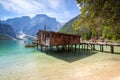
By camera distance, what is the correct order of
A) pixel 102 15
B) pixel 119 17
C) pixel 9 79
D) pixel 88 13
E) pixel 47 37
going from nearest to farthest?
pixel 119 17 → pixel 102 15 → pixel 88 13 → pixel 9 79 → pixel 47 37

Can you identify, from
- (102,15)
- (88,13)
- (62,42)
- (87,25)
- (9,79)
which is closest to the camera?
(102,15)

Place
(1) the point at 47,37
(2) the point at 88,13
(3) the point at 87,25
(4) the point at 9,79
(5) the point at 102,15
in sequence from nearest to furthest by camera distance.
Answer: (5) the point at 102,15
(2) the point at 88,13
(3) the point at 87,25
(4) the point at 9,79
(1) the point at 47,37

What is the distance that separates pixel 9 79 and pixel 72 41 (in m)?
29.5

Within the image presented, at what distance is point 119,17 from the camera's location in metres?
7.64

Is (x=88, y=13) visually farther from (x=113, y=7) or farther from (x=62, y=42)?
(x=62, y=42)

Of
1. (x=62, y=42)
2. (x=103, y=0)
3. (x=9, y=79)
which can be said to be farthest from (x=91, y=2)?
(x=62, y=42)

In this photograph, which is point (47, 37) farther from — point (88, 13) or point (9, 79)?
point (88, 13)

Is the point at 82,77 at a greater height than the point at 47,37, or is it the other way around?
the point at 47,37

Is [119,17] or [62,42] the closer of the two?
[119,17]

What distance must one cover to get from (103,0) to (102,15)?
59.5 inches

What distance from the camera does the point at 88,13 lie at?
9320 mm

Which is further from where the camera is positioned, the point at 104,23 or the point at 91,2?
the point at 104,23

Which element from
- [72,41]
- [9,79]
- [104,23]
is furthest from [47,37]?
[104,23]

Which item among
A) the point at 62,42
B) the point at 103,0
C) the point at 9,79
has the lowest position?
the point at 9,79
